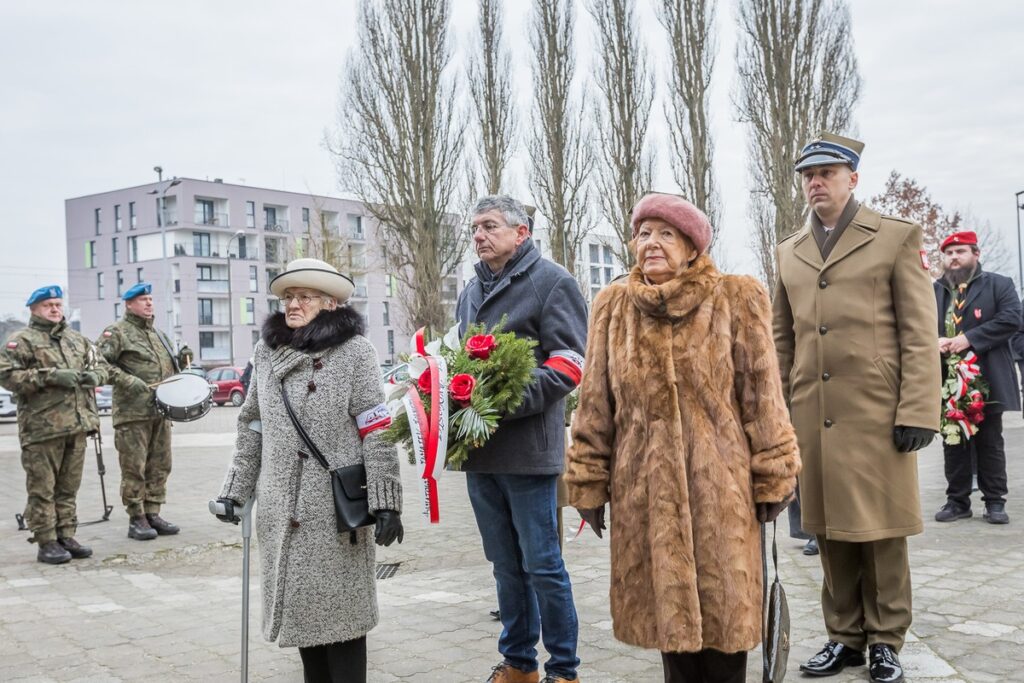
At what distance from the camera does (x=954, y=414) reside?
24.8 ft

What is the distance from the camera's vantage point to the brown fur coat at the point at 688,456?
10.0 feet

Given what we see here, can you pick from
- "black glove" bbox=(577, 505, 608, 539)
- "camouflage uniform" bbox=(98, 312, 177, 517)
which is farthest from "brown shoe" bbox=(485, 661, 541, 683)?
"camouflage uniform" bbox=(98, 312, 177, 517)

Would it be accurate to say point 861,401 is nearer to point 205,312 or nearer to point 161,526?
point 161,526

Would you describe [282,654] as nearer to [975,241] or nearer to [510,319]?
[510,319]

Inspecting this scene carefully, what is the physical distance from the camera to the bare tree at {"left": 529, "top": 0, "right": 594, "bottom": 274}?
28.5 metres

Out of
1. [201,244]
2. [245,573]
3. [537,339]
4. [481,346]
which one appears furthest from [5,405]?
[201,244]

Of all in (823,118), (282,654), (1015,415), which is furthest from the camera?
(823,118)

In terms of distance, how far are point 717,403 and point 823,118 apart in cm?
2677

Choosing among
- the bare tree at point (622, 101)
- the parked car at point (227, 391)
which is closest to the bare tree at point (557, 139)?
the bare tree at point (622, 101)

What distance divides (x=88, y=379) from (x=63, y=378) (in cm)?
21

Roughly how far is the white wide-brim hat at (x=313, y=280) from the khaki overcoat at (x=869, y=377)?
85.4 inches

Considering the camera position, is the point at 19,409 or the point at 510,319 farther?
the point at 19,409

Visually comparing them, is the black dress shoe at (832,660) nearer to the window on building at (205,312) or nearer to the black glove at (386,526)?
the black glove at (386,526)

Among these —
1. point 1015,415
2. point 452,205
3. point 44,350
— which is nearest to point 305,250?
point 452,205
